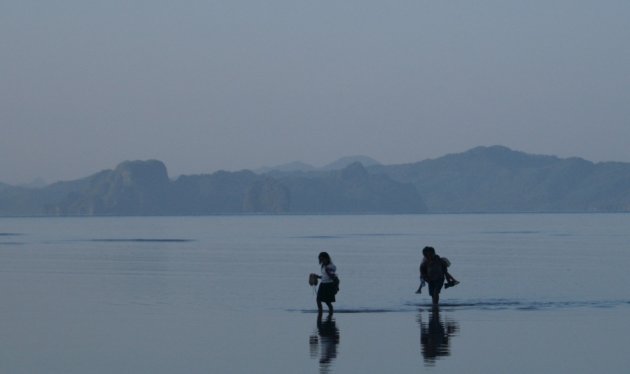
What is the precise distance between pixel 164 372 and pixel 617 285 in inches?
923

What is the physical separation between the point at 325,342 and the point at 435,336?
213cm

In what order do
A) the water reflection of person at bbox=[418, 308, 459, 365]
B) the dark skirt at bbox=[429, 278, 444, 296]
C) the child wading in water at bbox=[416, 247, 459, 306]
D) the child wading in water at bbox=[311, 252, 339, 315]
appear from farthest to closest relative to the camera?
the dark skirt at bbox=[429, 278, 444, 296]
the child wading in water at bbox=[416, 247, 459, 306]
the child wading in water at bbox=[311, 252, 339, 315]
the water reflection of person at bbox=[418, 308, 459, 365]

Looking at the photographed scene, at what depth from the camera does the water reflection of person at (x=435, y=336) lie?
59.6 feet

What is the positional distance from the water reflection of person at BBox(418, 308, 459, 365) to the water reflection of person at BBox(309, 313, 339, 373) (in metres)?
1.44

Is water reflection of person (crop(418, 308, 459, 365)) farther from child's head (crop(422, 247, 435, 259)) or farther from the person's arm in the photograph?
child's head (crop(422, 247, 435, 259))

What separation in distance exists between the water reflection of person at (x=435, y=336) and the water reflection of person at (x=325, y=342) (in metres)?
1.44

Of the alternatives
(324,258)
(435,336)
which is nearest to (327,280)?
(324,258)

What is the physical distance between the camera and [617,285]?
3688 centimetres

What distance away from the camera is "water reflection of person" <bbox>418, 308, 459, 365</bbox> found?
18.2 metres

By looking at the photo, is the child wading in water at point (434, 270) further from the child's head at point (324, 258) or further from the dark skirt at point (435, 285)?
the child's head at point (324, 258)

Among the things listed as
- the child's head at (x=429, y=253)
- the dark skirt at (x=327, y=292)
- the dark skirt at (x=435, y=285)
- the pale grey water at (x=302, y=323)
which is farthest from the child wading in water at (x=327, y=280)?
the dark skirt at (x=435, y=285)

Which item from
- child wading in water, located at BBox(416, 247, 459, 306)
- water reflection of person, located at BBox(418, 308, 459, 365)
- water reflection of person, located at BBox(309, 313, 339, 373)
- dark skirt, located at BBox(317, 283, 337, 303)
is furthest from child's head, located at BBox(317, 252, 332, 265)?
child wading in water, located at BBox(416, 247, 459, 306)

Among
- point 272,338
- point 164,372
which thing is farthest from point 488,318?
point 164,372

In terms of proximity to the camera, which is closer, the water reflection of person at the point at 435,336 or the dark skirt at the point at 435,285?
the water reflection of person at the point at 435,336
